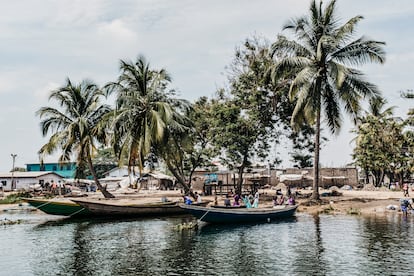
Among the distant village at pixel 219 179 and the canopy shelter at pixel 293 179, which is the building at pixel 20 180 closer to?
the distant village at pixel 219 179

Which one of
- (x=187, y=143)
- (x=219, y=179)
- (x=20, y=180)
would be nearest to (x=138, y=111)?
(x=187, y=143)

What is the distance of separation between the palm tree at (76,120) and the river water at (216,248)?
1206cm

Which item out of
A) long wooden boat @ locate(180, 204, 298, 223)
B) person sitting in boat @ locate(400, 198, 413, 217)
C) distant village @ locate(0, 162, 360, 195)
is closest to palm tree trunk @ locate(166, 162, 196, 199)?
distant village @ locate(0, 162, 360, 195)

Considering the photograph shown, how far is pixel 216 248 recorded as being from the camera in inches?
784

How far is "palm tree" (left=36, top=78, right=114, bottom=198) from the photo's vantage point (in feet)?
130

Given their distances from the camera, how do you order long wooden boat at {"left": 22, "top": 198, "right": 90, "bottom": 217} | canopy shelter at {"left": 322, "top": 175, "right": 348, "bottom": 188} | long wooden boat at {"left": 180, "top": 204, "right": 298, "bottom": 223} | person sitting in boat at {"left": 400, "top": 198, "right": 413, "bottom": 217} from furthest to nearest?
canopy shelter at {"left": 322, "top": 175, "right": 348, "bottom": 188}
long wooden boat at {"left": 22, "top": 198, "right": 90, "bottom": 217}
person sitting in boat at {"left": 400, "top": 198, "right": 413, "bottom": 217}
long wooden boat at {"left": 180, "top": 204, "right": 298, "bottom": 223}

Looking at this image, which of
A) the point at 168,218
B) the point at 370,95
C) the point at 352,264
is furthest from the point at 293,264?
the point at 370,95

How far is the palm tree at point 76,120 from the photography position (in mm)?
39750

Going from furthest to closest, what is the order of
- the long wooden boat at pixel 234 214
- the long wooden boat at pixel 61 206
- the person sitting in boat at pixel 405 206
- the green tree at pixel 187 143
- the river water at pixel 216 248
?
the green tree at pixel 187 143 < the long wooden boat at pixel 61 206 < the person sitting in boat at pixel 405 206 < the long wooden boat at pixel 234 214 < the river water at pixel 216 248

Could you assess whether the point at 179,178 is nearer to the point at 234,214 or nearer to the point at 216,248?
the point at 234,214

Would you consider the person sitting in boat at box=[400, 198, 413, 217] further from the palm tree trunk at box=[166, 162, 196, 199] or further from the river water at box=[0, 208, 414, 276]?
the palm tree trunk at box=[166, 162, 196, 199]

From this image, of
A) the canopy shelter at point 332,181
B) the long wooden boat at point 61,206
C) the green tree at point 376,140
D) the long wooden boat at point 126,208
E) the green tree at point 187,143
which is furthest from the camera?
the canopy shelter at point 332,181

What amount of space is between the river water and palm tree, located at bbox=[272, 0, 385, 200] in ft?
29.2

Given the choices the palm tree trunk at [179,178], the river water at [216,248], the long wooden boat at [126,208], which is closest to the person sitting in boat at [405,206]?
the river water at [216,248]
